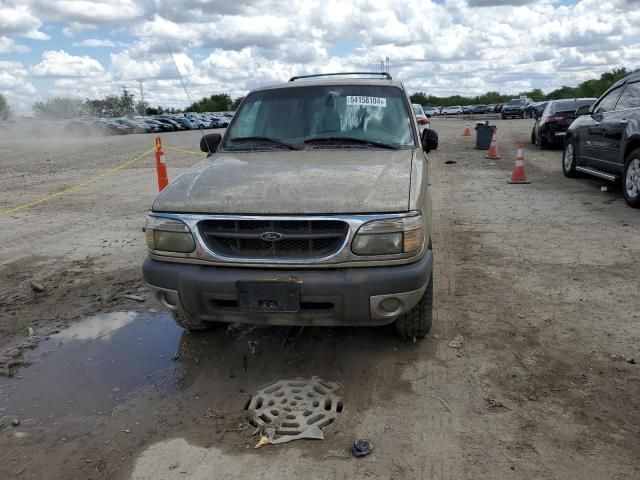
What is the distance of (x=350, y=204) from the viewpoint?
3.11 metres

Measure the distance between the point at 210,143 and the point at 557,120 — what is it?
13.6 metres

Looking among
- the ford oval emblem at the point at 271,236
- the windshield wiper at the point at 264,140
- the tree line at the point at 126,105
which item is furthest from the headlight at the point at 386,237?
the tree line at the point at 126,105

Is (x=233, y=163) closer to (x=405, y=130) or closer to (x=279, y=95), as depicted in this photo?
(x=279, y=95)

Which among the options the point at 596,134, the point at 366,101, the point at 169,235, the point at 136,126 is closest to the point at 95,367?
the point at 169,235

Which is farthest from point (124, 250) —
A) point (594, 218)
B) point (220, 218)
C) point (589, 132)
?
point (589, 132)

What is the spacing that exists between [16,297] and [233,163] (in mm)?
2762

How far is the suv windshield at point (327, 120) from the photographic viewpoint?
432 cm

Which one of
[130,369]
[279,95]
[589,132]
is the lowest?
[130,369]

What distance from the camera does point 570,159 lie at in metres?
10.6

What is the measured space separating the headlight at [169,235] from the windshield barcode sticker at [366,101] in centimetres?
194

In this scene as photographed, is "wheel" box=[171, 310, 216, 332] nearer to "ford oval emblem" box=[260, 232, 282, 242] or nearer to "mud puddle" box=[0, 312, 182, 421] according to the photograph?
"mud puddle" box=[0, 312, 182, 421]

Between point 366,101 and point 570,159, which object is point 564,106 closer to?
point 570,159

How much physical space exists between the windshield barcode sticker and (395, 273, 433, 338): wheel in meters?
1.66

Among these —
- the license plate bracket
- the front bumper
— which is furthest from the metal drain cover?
the license plate bracket
